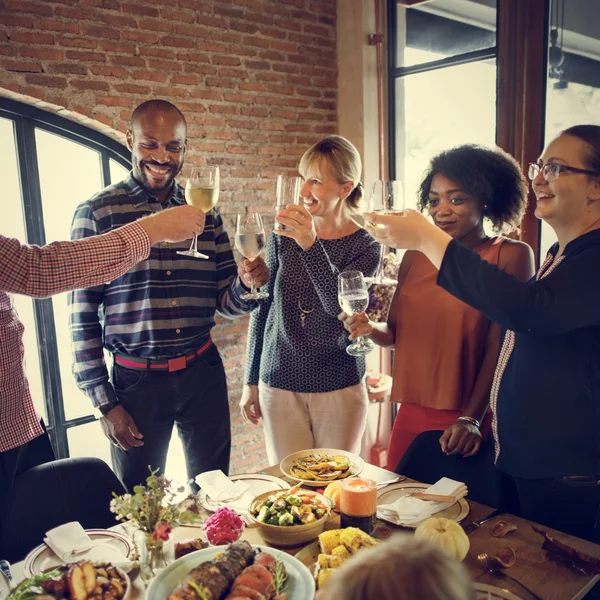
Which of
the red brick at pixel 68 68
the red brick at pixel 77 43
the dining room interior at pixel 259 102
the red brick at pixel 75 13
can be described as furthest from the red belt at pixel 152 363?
the red brick at pixel 75 13

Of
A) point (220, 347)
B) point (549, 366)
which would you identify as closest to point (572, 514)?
point (549, 366)

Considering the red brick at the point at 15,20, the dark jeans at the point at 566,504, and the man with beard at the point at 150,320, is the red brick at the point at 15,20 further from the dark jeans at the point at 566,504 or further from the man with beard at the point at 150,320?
the dark jeans at the point at 566,504

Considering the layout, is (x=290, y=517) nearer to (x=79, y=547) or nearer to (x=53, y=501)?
(x=79, y=547)

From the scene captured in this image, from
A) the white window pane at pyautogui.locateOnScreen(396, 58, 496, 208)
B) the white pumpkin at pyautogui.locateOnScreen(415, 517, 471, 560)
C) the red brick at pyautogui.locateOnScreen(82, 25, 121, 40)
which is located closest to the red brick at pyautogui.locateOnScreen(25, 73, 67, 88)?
the red brick at pyautogui.locateOnScreen(82, 25, 121, 40)

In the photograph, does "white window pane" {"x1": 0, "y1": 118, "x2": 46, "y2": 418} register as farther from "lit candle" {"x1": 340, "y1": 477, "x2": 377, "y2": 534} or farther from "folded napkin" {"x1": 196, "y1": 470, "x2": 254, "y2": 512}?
"lit candle" {"x1": 340, "y1": 477, "x2": 377, "y2": 534}

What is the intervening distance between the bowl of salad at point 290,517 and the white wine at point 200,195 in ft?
3.16

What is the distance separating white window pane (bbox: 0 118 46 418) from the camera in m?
3.04

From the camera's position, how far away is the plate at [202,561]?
1223 mm

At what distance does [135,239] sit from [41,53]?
1564mm

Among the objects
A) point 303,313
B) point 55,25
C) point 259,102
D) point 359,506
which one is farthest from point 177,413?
point 259,102

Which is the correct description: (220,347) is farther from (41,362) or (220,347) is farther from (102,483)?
(102,483)

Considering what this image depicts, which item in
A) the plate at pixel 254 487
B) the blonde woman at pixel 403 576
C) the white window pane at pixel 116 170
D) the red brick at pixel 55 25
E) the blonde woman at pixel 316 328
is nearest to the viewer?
the blonde woman at pixel 403 576

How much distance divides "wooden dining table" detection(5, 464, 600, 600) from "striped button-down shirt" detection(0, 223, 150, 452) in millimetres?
536

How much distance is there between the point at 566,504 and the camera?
63.3 inches
